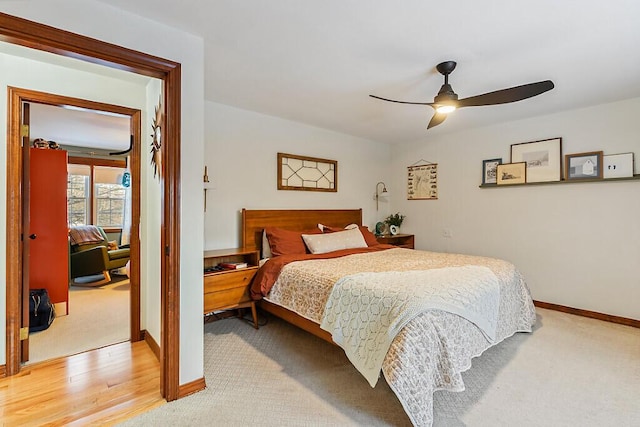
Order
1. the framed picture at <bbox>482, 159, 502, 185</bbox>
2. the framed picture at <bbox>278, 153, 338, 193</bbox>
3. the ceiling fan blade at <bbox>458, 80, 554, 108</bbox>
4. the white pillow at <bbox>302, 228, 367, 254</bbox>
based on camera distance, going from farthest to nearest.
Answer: the framed picture at <bbox>482, 159, 502, 185</bbox> < the framed picture at <bbox>278, 153, 338, 193</bbox> < the white pillow at <bbox>302, 228, 367, 254</bbox> < the ceiling fan blade at <bbox>458, 80, 554, 108</bbox>

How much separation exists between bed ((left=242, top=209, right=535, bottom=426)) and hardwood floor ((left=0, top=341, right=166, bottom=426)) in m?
1.15

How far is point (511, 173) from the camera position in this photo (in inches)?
159

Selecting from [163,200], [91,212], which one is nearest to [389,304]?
[163,200]

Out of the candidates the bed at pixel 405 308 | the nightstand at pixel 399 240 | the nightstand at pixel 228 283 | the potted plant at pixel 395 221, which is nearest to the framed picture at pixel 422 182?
the potted plant at pixel 395 221

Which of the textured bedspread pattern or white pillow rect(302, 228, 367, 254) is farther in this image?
white pillow rect(302, 228, 367, 254)

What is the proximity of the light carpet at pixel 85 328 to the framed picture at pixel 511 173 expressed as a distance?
15.0ft

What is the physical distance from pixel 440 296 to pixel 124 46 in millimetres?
2383

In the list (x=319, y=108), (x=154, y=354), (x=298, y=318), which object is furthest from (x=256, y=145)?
(x=154, y=354)

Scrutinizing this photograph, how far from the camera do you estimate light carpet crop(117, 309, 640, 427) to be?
1.85 m

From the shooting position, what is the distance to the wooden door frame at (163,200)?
1.71 metres

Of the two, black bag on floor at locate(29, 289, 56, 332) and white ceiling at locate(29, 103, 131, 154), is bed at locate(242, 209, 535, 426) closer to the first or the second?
black bag on floor at locate(29, 289, 56, 332)

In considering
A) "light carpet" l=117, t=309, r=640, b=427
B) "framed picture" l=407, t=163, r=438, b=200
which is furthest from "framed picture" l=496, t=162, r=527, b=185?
"light carpet" l=117, t=309, r=640, b=427

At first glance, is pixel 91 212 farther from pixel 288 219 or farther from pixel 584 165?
pixel 584 165

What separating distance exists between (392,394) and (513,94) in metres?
2.24
